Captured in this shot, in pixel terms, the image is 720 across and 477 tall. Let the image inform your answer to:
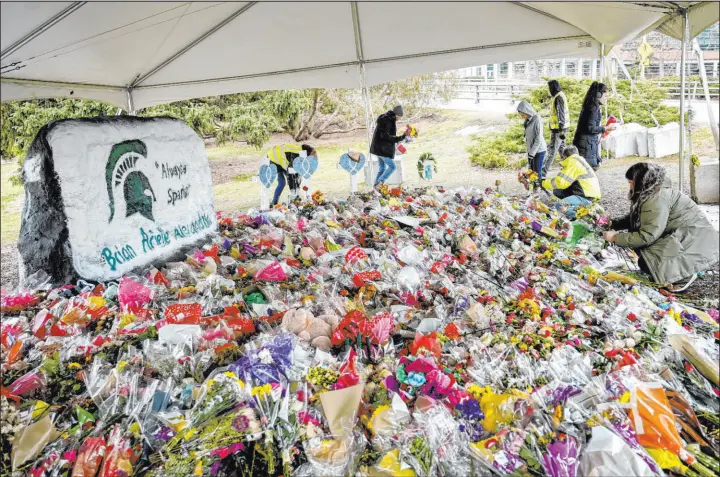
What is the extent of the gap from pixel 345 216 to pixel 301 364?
346 centimetres

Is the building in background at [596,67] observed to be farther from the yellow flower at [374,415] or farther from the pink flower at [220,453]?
the pink flower at [220,453]

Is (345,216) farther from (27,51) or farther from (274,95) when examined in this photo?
(274,95)

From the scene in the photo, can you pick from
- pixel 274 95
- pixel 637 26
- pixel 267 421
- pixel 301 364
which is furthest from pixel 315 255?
pixel 274 95

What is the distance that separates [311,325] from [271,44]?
4.84 meters

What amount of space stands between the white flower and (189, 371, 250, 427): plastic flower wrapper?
0.16 metres

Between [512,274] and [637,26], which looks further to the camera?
[637,26]

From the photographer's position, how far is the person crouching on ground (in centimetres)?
354

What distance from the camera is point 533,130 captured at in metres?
7.02

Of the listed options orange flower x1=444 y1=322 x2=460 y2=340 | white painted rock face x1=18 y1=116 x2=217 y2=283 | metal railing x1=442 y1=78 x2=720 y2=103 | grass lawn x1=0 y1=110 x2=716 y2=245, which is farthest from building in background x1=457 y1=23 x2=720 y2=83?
orange flower x1=444 y1=322 x2=460 y2=340

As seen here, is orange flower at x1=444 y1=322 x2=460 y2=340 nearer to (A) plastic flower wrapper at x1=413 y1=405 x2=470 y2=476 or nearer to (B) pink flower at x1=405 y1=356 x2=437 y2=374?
(B) pink flower at x1=405 y1=356 x2=437 y2=374

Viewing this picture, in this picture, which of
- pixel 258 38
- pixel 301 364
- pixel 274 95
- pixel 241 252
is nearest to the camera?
pixel 301 364

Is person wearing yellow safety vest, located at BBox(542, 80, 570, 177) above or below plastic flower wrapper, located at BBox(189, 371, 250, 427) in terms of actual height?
above

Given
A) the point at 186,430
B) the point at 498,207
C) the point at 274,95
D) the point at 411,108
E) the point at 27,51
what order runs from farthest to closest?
the point at 411,108, the point at 274,95, the point at 498,207, the point at 27,51, the point at 186,430

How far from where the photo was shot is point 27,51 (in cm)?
382
